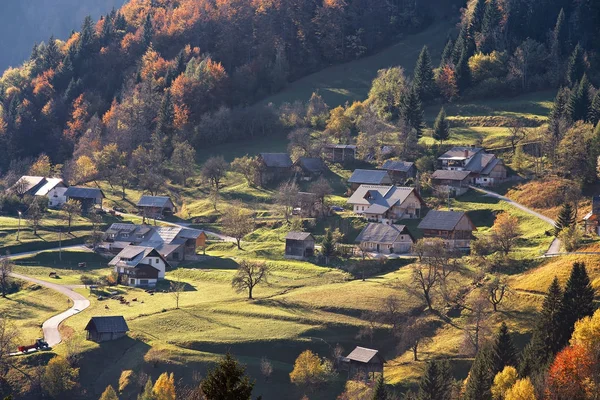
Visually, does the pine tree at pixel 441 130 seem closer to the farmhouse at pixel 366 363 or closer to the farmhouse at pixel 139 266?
the farmhouse at pixel 139 266

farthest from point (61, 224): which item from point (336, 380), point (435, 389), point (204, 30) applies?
point (204, 30)

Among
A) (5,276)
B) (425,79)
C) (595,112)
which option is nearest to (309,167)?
(425,79)

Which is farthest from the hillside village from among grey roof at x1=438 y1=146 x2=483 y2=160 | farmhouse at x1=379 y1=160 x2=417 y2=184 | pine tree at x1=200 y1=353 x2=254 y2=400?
grey roof at x1=438 y1=146 x2=483 y2=160

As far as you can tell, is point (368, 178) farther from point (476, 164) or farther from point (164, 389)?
point (164, 389)

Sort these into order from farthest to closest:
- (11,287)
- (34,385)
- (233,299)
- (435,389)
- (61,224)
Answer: (61,224) < (11,287) < (233,299) < (34,385) < (435,389)

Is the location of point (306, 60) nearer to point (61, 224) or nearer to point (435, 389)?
point (61, 224)

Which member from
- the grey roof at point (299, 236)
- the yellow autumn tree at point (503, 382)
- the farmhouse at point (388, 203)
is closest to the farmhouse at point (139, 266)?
the grey roof at point (299, 236)
